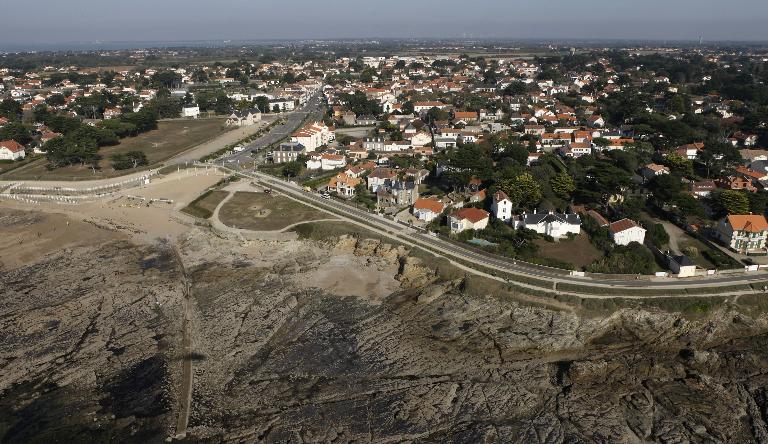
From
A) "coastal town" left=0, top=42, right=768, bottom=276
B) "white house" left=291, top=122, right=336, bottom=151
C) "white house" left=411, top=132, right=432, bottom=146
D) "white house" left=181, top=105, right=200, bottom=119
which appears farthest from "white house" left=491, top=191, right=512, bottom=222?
"white house" left=181, top=105, right=200, bottom=119

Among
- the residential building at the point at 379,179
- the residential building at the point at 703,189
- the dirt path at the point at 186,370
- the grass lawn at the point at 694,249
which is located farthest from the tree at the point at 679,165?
the dirt path at the point at 186,370

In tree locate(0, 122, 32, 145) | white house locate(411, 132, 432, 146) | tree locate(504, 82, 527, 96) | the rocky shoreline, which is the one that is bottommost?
the rocky shoreline

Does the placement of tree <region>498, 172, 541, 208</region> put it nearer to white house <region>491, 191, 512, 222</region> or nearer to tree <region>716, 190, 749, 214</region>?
white house <region>491, 191, 512, 222</region>

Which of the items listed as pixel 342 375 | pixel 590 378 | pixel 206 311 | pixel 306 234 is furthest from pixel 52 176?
pixel 590 378

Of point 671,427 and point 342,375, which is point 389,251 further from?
point 671,427

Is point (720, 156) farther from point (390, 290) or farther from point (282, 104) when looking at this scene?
point (282, 104)

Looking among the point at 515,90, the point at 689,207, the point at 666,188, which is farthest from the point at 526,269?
the point at 515,90

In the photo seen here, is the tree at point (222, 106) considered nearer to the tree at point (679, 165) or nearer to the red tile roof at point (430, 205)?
the red tile roof at point (430, 205)
